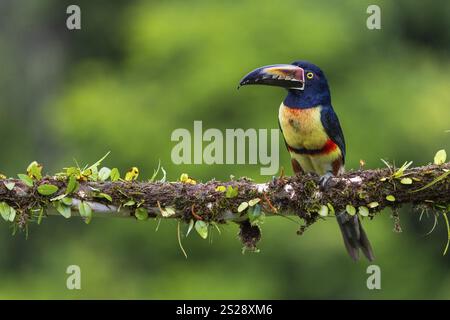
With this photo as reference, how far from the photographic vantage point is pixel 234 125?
12469 millimetres

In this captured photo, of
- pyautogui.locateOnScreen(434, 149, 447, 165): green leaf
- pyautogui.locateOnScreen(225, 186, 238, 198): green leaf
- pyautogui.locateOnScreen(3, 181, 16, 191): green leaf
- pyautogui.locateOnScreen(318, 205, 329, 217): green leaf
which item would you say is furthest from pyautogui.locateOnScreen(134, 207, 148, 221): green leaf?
pyautogui.locateOnScreen(434, 149, 447, 165): green leaf

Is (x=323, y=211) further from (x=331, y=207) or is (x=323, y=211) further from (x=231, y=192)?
(x=231, y=192)

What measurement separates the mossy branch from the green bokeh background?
18.0 ft

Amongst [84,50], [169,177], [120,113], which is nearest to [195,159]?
[169,177]

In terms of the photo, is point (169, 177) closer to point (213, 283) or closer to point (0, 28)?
point (213, 283)

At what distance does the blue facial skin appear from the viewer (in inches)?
308

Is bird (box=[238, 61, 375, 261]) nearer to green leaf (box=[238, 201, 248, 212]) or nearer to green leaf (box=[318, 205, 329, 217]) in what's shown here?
A: green leaf (box=[318, 205, 329, 217])

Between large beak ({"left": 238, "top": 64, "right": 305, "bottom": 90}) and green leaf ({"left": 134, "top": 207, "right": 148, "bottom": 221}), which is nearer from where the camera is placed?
green leaf ({"left": 134, "top": 207, "right": 148, "bottom": 221})

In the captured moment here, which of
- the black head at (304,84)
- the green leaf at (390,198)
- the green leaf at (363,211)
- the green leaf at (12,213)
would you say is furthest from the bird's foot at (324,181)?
the green leaf at (12,213)

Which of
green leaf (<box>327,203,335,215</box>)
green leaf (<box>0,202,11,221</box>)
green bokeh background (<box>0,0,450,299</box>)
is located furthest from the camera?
green bokeh background (<box>0,0,450,299</box>)

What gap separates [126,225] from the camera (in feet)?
43.8

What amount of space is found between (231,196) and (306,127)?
159 centimetres

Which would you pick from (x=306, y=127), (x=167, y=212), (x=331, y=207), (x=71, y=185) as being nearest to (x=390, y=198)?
(x=331, y=207)

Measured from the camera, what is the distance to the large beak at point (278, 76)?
7.69 meters
